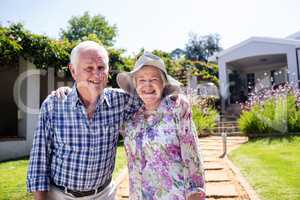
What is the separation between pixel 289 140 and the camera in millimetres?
8141

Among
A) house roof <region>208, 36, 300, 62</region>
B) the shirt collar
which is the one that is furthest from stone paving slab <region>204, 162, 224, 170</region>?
house roof <region>208, 36, 300, 62</region>

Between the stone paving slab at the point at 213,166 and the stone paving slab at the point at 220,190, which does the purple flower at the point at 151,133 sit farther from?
the stone paving slab at the point at 213,166

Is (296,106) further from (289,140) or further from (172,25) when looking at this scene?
(172,25)

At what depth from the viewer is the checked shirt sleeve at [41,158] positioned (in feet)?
6.23

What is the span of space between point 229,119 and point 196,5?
773cm

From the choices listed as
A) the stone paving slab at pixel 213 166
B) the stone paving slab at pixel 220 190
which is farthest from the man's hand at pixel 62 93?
the stone paving slab at pixel 213 166

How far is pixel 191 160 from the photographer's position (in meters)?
1.90

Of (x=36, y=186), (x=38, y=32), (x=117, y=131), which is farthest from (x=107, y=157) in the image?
(x=38, y=32)

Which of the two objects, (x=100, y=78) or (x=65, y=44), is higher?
(x=65, y=44)

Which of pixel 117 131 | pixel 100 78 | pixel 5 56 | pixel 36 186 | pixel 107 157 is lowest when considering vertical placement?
pixel 36 186

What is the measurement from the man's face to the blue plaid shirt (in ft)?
0.29

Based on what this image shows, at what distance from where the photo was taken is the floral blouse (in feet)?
6.27

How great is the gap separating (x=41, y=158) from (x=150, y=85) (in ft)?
3.12

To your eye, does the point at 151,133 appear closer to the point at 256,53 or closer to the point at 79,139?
the point at 79,139
